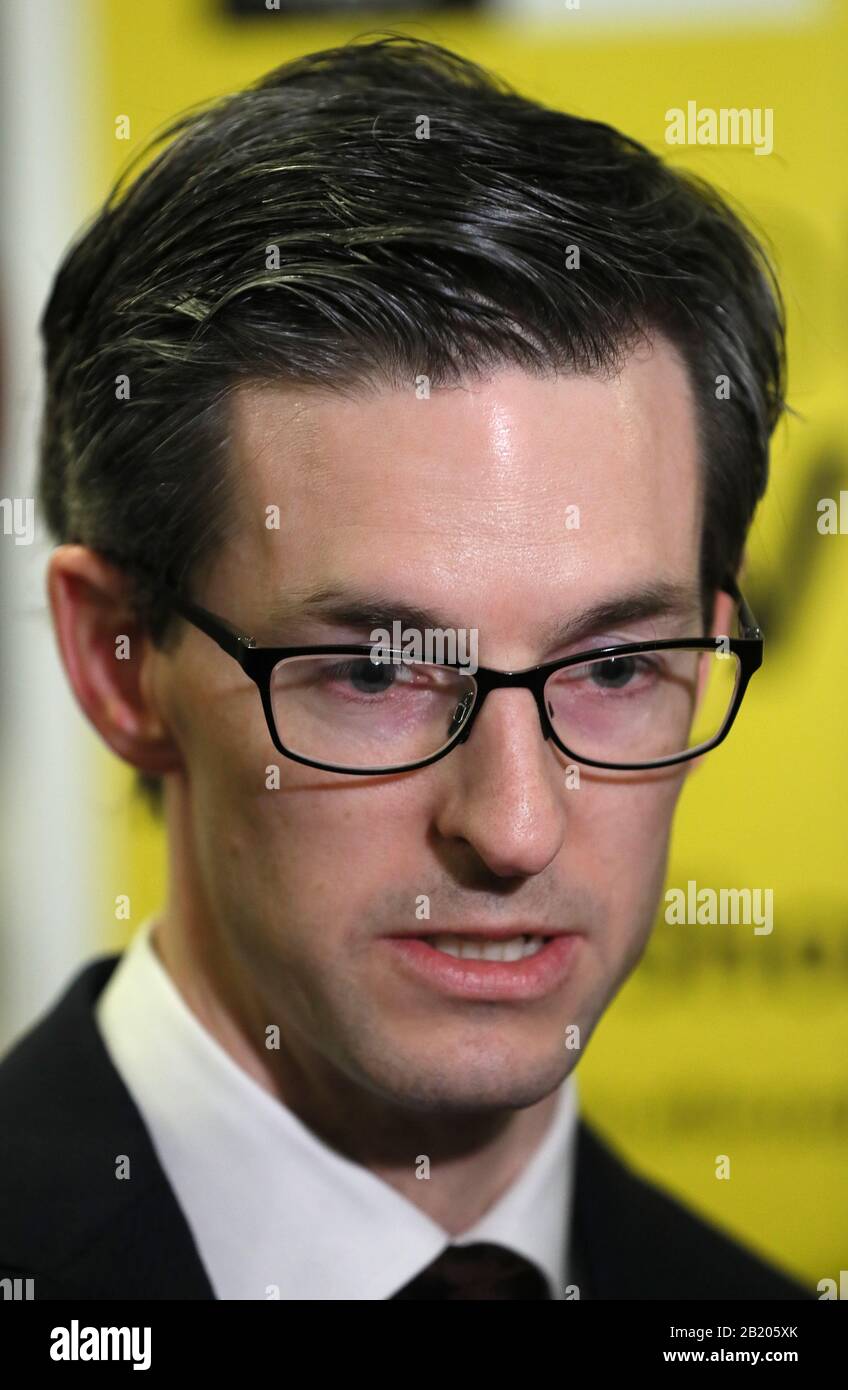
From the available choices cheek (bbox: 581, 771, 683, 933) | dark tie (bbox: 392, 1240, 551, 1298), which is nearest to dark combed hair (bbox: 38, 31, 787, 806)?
cheek (bbox: 581, 771, 683, 933)

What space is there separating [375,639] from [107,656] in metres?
0.25

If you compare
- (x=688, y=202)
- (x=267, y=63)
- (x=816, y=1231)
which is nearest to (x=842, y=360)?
(x=267, y=63)

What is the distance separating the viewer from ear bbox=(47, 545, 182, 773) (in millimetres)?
1002

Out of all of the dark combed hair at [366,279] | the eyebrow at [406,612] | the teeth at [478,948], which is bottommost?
the teeth at [478,948]

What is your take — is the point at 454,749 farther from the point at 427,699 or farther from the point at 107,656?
the point at 107,656

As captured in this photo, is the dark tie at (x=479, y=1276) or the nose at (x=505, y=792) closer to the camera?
the nose at (x=505, y=792)

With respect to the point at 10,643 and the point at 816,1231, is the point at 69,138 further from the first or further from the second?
the point at 816,1231

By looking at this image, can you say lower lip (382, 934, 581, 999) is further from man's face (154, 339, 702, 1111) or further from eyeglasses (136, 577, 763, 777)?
eyeglasses (136, 577, 763, 777)

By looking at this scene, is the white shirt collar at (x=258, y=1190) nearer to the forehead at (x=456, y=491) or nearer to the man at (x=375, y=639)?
the man at (x=375, y=639)

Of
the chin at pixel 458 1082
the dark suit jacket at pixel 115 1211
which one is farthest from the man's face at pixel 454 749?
the dark suit jacket at pixel 115 1211

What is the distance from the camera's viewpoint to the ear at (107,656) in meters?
1.00

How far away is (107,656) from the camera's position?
3.35 ft

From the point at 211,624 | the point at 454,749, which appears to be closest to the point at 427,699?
the point at 454,749

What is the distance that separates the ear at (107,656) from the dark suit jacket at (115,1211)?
19cm
